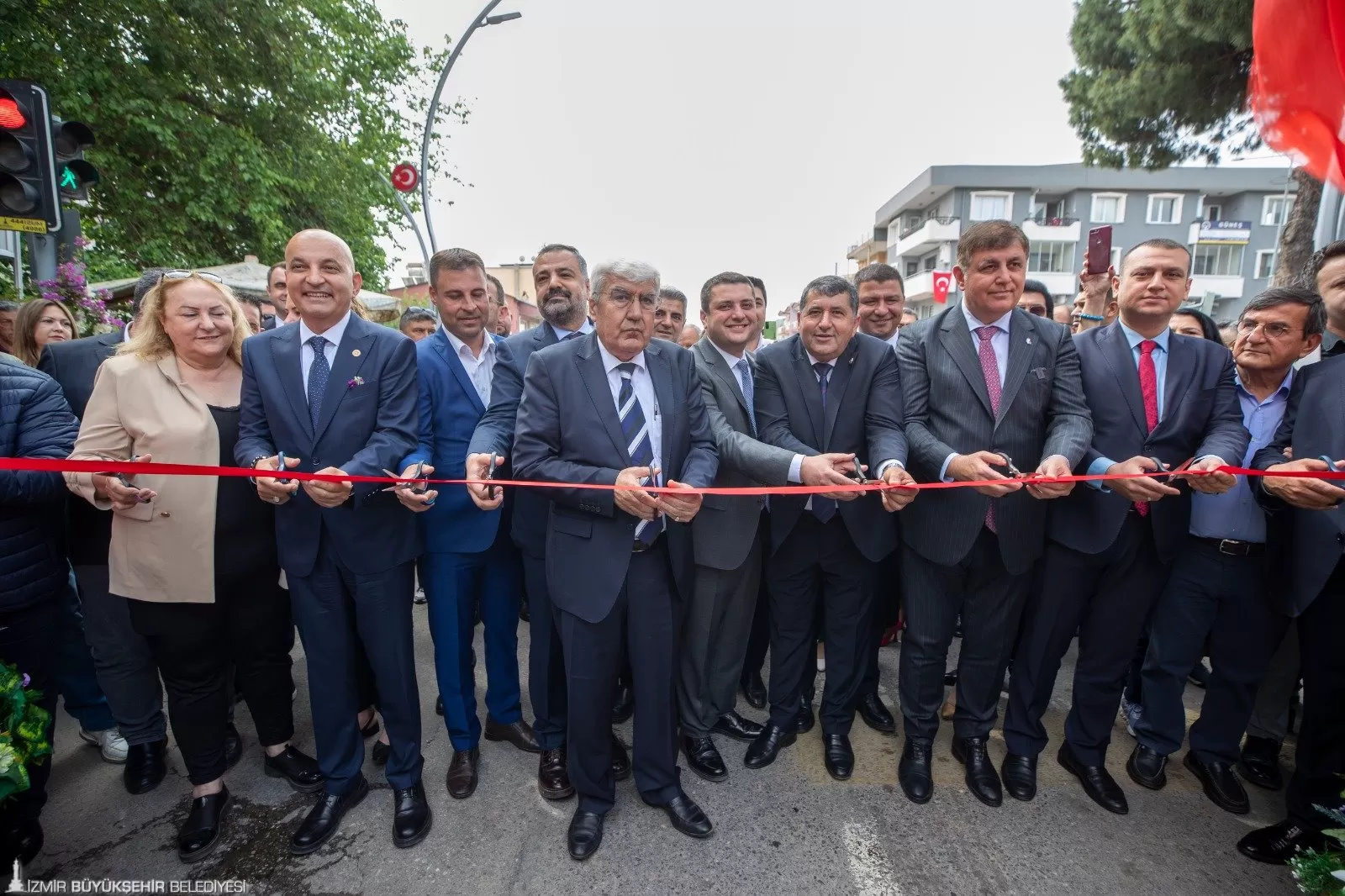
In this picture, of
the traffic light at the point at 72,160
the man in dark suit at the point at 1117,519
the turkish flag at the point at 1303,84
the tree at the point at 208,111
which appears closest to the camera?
the turkish flag at the point at 1303,84

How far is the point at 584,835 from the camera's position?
2572 millimetres

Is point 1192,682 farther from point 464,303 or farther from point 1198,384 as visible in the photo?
point 464,303

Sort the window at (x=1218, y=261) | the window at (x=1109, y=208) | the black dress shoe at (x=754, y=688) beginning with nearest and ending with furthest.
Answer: the black dress shoe at (x=754, y=688), the window at (x=1109, y=208), the window at (x=1218, y=261)

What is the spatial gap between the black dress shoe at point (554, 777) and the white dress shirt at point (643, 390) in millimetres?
1616

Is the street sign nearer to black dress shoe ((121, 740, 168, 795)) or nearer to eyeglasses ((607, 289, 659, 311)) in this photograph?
black dress shoe ((121, 740, 168, 795))

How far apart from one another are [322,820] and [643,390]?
2.36 metres

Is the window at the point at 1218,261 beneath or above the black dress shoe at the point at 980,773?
above

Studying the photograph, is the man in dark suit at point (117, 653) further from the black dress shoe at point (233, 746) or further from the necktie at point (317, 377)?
the necktie at point (317, 377)

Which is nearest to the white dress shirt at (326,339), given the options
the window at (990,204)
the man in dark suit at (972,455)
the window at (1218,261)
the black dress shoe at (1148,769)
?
the man in dark suit at (972,455)

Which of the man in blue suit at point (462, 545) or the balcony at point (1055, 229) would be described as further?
the balcony at point (1055, 229)

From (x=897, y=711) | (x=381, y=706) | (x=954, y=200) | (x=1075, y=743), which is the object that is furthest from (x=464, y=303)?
(x=954, y=200)

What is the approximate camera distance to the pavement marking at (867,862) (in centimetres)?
237

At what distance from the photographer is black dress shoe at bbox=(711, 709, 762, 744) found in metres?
3.41

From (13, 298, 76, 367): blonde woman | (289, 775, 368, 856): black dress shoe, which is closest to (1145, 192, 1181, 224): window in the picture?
(289, 775, 368, 856): black dress shoe
